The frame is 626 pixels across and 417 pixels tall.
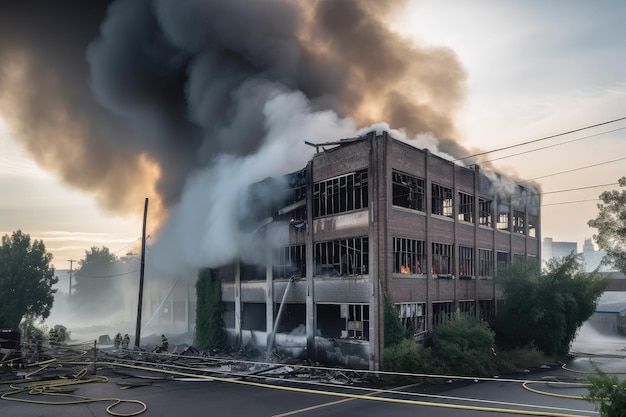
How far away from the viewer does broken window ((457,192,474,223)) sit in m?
29.1

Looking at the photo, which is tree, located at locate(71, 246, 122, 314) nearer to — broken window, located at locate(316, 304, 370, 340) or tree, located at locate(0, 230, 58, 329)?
tree, located at locate(0, 230, 58, 329)

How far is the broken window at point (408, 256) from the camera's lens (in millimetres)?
23219

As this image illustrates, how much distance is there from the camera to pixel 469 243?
95.2 ft

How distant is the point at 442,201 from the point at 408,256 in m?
4.77

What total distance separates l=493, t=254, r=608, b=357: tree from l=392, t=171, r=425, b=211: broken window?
7338 mm

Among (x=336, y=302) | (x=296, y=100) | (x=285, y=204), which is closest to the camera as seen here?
(x=336, y=302)

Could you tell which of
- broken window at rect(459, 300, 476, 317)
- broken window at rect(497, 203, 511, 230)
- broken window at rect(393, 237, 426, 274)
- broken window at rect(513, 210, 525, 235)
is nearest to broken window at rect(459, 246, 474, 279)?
broken window at rect(459, 300, 476, 317)

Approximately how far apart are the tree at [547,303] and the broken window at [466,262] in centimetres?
164

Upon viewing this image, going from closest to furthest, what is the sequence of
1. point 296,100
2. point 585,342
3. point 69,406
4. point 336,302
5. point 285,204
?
point 69,406 < point 336,302 < point 285,204 < point 296,100 < point 585,342

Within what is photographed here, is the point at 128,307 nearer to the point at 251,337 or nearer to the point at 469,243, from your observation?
the point at 251,337

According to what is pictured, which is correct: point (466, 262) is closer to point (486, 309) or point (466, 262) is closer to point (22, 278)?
point (486, 309)

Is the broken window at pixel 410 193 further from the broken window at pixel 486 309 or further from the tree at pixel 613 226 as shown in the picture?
the tree at pixel 613 226

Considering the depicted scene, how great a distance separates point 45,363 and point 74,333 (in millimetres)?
37083

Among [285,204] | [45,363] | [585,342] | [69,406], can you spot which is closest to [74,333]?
[45,363]
